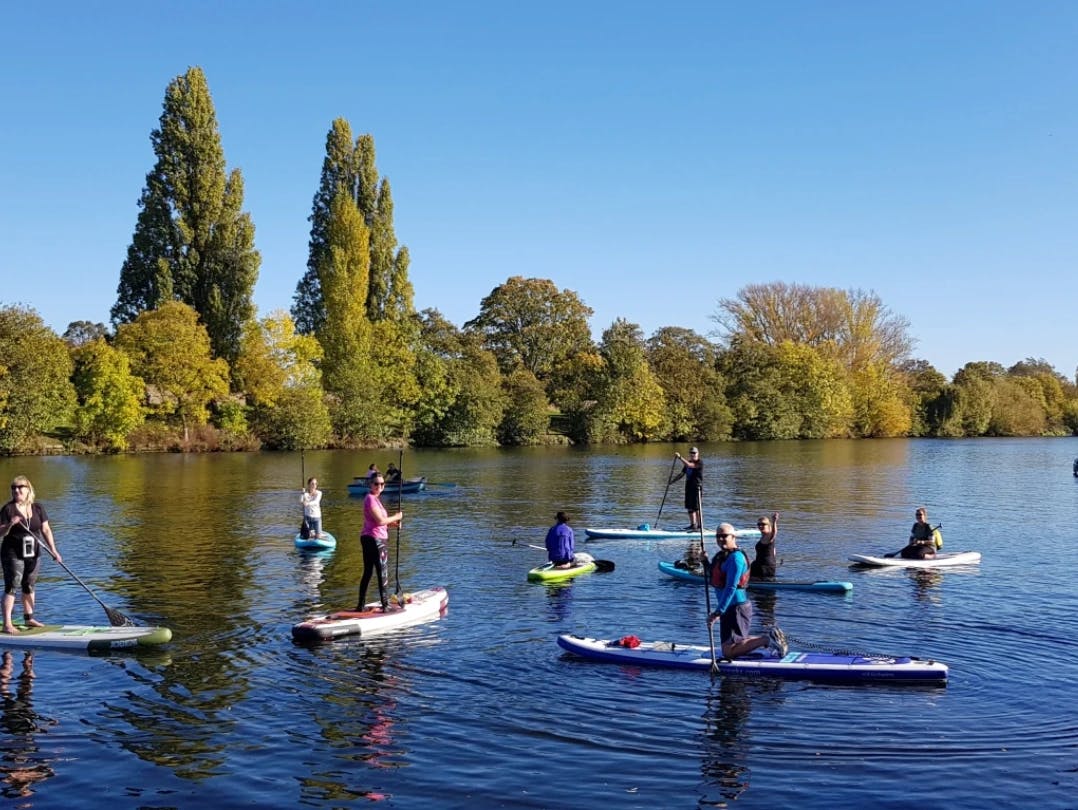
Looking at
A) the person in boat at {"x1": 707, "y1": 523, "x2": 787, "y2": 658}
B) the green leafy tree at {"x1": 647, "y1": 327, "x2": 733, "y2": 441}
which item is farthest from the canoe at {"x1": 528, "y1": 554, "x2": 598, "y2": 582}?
the green leafy tree at {"x1": 647, "y1": 327, "x2": 733, "y2": 441}

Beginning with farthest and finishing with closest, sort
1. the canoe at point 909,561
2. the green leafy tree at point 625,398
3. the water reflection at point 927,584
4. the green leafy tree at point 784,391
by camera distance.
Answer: the green leafy tree at point 784,391, the green leafy tree at point 625,398, the canoe at point 909,561, the water reflection at point 927,584

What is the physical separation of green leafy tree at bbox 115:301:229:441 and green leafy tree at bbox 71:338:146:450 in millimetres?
1943

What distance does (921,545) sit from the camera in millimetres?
24094

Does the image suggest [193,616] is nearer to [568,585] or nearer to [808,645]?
[568,585]

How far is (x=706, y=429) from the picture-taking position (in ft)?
351

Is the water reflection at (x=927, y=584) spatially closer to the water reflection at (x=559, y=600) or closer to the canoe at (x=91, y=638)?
the water reflection at (x=559, y=600)

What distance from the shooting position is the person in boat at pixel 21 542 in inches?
593

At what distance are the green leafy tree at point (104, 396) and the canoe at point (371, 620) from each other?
5949 cm

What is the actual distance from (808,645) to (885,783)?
5.69 meters

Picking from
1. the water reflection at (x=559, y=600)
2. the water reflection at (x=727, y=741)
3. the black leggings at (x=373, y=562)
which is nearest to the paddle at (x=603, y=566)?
the water reflection at (x=559, y=600)

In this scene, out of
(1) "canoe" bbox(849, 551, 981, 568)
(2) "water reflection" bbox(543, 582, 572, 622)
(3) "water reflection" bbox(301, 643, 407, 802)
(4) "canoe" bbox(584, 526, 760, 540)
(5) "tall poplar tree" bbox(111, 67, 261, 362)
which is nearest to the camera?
(3) "water reflection" bbox(301, 643, 407, 802)

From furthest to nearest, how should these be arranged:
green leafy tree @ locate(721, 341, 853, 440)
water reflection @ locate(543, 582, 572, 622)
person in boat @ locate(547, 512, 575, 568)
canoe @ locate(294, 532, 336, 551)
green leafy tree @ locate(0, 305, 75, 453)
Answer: green leafy tree @ locate(721, 341, 853, 440), green leafy tree @ locate(0, 305, 75, 453), canoe @ locate(294, 532, 336, 551), person in boat @ locate(547, 512, 575, 568), water reflection @ locate(543, 582, 572, 622)

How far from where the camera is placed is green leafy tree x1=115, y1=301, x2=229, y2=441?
241ft

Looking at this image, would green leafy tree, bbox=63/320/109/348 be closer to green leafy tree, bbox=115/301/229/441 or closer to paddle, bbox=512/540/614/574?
green leafy tree, bbox=115/301/229/441
